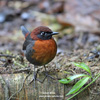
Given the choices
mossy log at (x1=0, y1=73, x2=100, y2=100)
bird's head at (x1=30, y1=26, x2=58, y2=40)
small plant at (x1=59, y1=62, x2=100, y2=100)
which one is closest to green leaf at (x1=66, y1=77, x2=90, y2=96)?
small plant at (x1=59, y1=62, x2=100, y2=100)

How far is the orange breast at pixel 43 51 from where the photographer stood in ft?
11.2

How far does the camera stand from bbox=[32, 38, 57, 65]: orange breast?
3414mm

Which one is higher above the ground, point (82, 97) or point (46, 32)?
point (46, 32)

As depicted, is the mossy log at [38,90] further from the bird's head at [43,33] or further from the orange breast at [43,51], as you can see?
the bird's head at [43,33]

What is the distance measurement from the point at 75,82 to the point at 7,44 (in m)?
3.44

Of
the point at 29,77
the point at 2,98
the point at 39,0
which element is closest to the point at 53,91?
the point at 29,77

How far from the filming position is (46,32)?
138 inches

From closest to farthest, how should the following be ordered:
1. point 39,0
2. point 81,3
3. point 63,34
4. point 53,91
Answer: point 53,91 → point 63,34 → point 81,3 → point 39,0

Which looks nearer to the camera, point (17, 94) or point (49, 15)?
point (17, 94)

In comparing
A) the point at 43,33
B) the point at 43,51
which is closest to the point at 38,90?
the point at 43,51

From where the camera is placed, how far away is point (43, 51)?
11.2 ft

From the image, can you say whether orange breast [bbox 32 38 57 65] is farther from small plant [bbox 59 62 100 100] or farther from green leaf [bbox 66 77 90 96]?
green leaf [bbox 66 77 90 96]

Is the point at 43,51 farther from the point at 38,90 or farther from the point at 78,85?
the point at 78,85

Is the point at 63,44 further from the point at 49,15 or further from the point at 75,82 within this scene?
the point at 75,82
